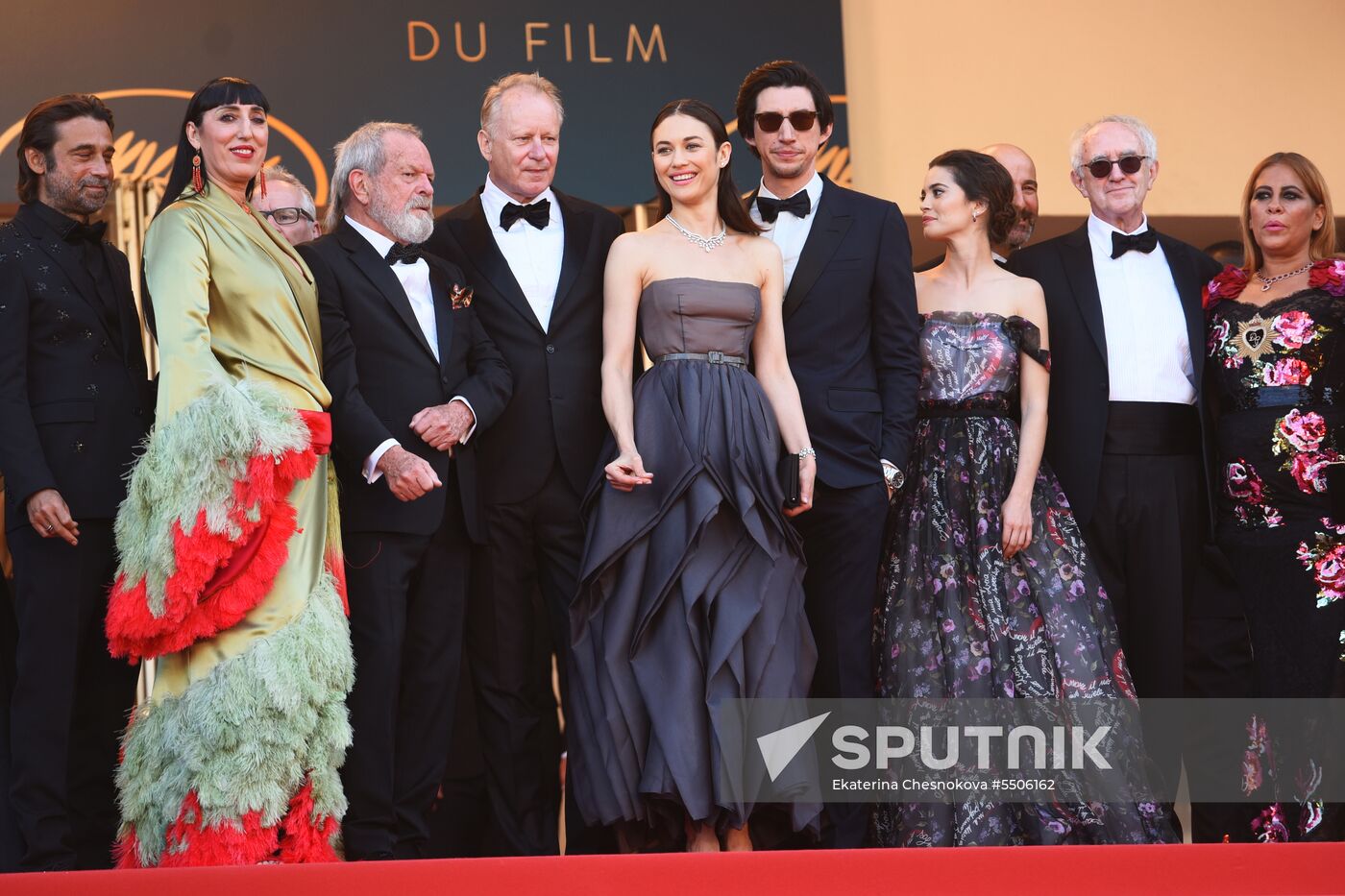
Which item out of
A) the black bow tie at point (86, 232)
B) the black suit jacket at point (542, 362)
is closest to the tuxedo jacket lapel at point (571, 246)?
the black suit jacket at point (542, 362)

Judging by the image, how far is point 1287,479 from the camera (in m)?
4.38

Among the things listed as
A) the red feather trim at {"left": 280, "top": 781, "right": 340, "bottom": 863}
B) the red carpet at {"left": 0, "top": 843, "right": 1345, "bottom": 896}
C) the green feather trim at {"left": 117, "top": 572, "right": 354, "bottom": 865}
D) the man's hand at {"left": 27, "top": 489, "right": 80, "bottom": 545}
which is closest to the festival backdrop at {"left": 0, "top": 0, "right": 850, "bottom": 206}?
the man's hand at {"left": 27, "top": 489, "right": 80, "bottom": 545}

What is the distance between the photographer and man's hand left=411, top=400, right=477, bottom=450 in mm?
3914

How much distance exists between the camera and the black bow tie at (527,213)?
4.27m

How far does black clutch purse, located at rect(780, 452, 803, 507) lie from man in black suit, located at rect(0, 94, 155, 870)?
1.57m

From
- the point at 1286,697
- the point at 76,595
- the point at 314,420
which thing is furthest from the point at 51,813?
the point at 1286,697

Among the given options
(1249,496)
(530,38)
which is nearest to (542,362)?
(1249,496)

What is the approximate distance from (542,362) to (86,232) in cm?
120

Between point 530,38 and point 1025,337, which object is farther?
point 530,38

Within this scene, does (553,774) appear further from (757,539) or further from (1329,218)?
(1329,218)

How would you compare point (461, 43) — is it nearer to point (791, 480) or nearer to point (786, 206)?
point (786, 206)

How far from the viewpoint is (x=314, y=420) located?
372 cm

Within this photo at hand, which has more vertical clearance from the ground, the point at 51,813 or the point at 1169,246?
the point at 1169,246

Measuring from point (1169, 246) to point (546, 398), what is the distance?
74.7 inches
